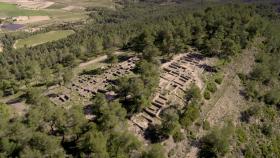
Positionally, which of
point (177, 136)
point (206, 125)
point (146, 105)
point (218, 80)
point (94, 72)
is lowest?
point (206, 125)

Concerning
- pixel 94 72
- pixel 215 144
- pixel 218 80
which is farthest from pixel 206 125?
pixel 94 72

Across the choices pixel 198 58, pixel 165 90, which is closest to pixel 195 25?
pixel 198 58

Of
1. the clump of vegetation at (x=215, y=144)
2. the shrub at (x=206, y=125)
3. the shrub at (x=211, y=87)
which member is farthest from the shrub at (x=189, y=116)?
the shrub at (x=211, y=87)

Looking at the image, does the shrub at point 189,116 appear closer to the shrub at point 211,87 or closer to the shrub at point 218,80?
the shrub at point 211,87

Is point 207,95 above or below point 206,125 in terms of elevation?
above

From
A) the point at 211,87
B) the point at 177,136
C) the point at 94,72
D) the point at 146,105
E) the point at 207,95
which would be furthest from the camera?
the point at 94,72

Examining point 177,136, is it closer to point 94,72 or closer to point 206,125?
point 206,125

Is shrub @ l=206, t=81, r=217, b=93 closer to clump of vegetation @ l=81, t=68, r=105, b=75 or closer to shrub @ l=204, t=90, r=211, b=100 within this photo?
shrub @ l=204, t=90, r=211, b=100

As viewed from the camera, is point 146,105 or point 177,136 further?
point 146,105

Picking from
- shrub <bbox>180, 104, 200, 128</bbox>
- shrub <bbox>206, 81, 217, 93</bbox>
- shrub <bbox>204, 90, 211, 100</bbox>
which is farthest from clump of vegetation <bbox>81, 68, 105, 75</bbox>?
shrub <bbox>206, 81, 217, 93</bbox>

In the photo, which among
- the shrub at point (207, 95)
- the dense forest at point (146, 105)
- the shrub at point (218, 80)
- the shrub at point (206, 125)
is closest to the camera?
the dense forest at point (146, 105)
